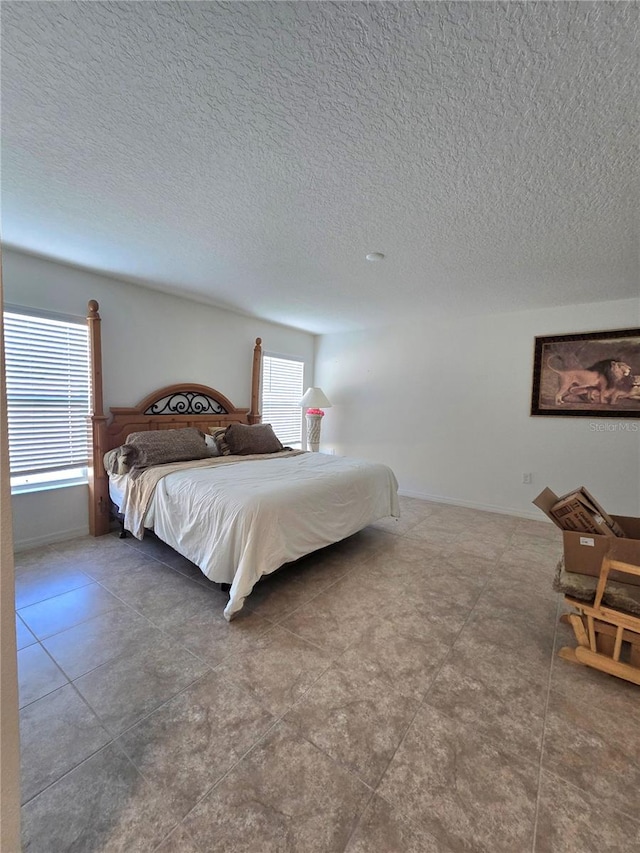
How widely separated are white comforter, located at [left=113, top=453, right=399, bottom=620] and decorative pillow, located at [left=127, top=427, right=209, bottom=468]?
404mm

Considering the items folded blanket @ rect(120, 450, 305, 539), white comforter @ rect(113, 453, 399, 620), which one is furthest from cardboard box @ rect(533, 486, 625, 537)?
folded blanket @ rect(120, 450, 305, 539)

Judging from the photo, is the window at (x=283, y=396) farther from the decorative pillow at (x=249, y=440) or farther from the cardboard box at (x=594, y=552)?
the cardboard box at (x=594, y=552)

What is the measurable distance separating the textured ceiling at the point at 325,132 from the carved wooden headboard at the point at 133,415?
106 cm

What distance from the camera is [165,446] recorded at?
10.4 feet

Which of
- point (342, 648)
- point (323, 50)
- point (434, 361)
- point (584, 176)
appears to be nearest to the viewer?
point (323, 50)

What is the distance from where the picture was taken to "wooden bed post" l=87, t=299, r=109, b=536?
3.18m

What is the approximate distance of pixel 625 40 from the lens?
1082mm

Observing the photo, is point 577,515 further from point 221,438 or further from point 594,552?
point 221,438

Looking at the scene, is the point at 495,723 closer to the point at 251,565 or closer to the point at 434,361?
the point at 251,565

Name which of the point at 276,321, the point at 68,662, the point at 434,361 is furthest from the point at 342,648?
the point at 276,321

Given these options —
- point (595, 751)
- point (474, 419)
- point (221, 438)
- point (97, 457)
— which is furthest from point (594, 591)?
point (97, 457)

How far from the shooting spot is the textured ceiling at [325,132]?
1077 mm

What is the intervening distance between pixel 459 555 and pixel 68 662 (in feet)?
9.26

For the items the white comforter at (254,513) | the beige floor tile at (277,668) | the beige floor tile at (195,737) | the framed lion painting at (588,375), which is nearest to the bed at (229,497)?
the white comforter at (254,513)
